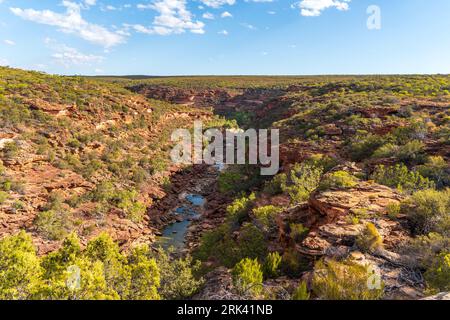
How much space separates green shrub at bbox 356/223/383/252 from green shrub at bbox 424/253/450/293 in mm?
1435

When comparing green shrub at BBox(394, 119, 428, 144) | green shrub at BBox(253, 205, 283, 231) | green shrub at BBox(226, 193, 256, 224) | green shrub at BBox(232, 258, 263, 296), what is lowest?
green shrub at BBox(226, 193, 256, 224)

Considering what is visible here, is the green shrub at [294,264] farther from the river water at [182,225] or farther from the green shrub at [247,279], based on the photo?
the river water at [182,225]

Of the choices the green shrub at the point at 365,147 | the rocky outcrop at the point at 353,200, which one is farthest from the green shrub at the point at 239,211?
the green shrub at the point at 365,147

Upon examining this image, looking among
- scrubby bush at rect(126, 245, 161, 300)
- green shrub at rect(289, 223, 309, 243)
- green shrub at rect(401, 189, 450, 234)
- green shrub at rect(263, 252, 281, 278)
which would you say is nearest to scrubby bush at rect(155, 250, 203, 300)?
scrubby bush at rect(126, 245, 161, 300)

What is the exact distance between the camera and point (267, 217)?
15289mm

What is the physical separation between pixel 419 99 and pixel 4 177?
36.2 m

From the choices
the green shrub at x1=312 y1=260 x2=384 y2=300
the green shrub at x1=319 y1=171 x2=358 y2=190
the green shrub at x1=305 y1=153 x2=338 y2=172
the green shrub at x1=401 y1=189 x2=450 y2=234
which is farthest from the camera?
the green shrub at x1=305 y1=153 x2=338 y2=172

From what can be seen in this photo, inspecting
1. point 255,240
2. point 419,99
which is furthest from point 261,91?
point 255,240

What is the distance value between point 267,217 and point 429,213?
7.35 meters

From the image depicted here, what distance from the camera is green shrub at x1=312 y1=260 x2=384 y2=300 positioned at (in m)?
6.55

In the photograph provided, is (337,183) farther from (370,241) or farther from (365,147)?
(365,147)

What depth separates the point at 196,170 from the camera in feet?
126

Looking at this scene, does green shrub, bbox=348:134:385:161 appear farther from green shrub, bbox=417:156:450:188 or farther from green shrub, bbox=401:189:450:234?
green shrub, bbox=401:189:450:234

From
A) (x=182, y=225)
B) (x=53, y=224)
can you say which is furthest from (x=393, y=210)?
(x=53, y=224)
